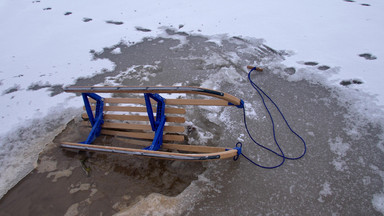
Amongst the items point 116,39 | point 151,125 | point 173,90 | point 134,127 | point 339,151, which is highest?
point 173,90

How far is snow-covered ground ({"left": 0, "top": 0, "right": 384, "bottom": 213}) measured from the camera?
13.1 feet

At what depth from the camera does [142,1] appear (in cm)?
834

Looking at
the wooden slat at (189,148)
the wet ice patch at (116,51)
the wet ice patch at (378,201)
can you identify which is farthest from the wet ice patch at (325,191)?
the wet ice patch at (116,51)

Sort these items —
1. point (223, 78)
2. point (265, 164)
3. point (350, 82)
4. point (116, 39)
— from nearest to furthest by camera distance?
point (265, 164) < point (350, 82) < point (223, 78) < point (116, 39)

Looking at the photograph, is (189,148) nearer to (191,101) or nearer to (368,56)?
(191,101)

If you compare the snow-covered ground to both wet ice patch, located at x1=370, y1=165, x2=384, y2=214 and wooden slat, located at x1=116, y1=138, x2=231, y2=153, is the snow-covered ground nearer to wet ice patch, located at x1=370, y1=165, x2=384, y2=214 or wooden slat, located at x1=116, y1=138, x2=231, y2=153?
wet ice patch, located at x1=370, y1=165, x2=384, y2=214

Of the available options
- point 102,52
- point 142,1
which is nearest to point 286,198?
point 102,52

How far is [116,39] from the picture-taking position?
6277 millimetres

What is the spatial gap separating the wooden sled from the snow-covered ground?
0.77m

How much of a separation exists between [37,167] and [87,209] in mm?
1121

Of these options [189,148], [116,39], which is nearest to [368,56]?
[189,148]

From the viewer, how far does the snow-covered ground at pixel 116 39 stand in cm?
399

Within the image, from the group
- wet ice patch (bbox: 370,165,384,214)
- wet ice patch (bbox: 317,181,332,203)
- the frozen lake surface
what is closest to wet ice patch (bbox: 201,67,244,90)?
the frozen lake surface

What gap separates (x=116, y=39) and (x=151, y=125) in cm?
390
